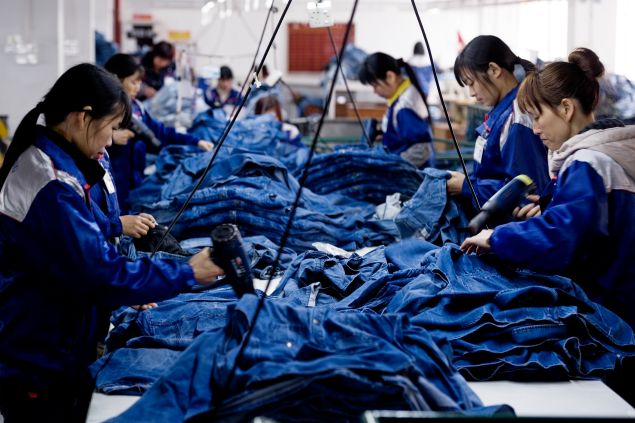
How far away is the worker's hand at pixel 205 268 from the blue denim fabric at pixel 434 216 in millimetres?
1638

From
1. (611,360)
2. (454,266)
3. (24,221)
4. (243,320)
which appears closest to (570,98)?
(454,266)

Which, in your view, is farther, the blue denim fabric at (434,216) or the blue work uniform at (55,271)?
the blue denim fabric at (434,216)

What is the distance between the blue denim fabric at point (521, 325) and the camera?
2.48 meters

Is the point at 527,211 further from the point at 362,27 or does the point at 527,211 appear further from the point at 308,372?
the point at 362,27

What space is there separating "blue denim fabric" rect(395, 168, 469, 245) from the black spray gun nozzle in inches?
65.0

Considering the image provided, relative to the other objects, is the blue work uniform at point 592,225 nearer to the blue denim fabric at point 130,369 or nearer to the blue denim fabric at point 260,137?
the blue denim fabric at point 130,369

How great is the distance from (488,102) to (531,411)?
6.39ft

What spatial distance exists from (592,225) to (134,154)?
12.3ft

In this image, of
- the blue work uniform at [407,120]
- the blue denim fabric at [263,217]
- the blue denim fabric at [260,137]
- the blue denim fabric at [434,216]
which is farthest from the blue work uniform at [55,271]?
the blue work uniform at [407,120]

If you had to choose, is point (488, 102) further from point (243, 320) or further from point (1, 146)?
point (1, 146)

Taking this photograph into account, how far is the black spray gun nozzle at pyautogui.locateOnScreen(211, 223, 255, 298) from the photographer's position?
88.4 inches

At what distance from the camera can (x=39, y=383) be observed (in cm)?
245

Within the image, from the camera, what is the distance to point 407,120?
5953 millimetres

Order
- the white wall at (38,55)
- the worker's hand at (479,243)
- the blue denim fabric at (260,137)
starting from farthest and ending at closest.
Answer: the white wall at (38,55)
the blue denim fabric at (260,137)
the worker's hand at (479,243)
